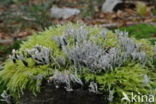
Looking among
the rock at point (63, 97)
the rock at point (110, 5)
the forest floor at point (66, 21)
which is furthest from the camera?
the rock at point (110, 5)

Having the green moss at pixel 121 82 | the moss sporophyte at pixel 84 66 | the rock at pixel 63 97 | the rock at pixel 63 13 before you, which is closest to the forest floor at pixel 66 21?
the rock at pixel 63 13

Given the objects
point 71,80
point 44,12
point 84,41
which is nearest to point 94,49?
point 84,41

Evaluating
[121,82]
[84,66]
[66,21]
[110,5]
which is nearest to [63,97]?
[84,66]

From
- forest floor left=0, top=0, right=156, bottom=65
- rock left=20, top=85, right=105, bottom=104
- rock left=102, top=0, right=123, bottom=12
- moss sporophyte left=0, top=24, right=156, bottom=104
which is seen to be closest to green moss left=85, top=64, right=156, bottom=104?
moss sporophyte left=0, top=24, right=156, bottom=104

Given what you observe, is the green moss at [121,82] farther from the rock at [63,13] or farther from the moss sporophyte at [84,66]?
the rock at [63,13]

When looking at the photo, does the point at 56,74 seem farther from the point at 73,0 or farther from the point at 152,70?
the point at 73,0

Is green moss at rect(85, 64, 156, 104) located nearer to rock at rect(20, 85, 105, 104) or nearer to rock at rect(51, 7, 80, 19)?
rock at rect(20, 85, 105, 104)

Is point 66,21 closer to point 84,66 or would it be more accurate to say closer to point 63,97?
point 84,66
